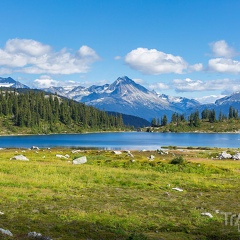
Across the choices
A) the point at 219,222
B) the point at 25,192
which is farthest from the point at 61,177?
the point at 219,222

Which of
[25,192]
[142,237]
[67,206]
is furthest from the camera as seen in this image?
[25,192]

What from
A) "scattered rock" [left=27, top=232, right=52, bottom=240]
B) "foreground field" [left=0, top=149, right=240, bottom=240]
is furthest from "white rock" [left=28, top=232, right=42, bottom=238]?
"foreground field" [left=0, top=149, right=240, bottom=240]

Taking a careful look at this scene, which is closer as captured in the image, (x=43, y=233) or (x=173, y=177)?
(x=43, y=233)

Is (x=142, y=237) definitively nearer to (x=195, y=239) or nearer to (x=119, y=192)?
(x=195, y=239)

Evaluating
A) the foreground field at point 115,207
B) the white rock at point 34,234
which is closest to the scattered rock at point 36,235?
the white rock at point 34,234

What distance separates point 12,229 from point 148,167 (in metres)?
38.1

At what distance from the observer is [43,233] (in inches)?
707

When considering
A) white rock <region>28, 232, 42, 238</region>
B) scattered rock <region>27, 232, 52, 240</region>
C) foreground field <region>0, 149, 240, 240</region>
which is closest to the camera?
scattered rock <region>27, 232, 52, 240</region>

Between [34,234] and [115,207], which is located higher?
[34,234]

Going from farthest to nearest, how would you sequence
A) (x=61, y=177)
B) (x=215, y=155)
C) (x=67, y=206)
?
(x=215, y=155) → (x=61, y=177) → (x=67, y=206)

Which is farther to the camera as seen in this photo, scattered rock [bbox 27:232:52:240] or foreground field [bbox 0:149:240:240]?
foreground field [bbox 0:149:240:240]

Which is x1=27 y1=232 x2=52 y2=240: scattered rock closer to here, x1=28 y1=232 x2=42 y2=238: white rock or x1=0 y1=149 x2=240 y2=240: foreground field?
x1=28 y1=232 x2=42 y2=238: white rock

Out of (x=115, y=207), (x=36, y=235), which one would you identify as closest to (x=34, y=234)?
(x=36, y=235)

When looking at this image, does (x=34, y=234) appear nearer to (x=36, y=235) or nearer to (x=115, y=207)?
(x=36, y=235)
